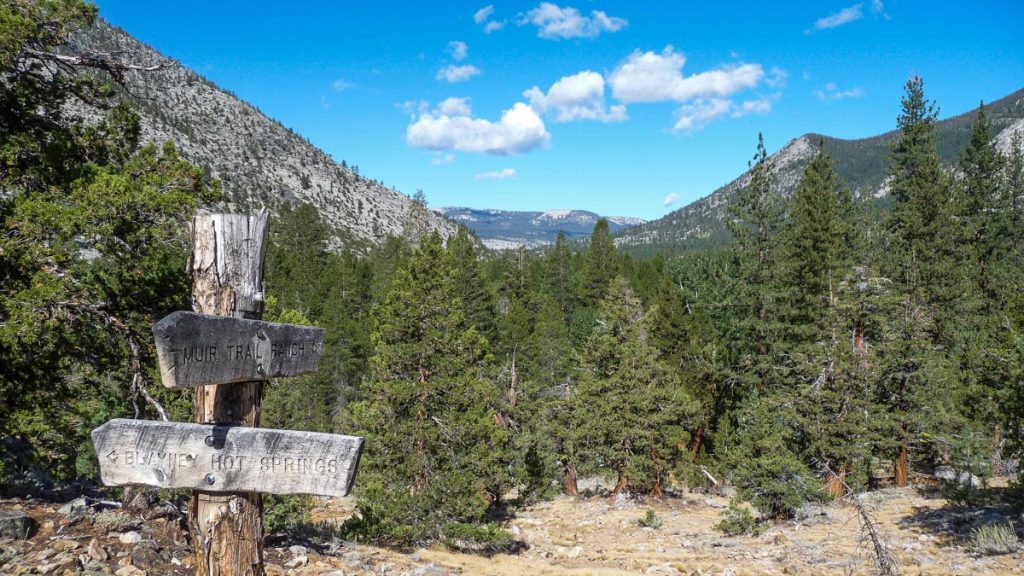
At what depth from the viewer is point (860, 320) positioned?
2052 cm

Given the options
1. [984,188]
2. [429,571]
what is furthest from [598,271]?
[429,571]

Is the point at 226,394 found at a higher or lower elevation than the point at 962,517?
higher

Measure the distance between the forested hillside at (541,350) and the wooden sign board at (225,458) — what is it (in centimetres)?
560

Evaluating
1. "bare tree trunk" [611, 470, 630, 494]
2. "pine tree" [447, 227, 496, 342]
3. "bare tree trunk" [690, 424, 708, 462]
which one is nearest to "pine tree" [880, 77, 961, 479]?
"bare tree trunk" [690, 424, 708, 462]

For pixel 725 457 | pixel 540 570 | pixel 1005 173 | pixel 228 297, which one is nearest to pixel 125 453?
pixel 228 297

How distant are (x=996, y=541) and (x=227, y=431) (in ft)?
50.0

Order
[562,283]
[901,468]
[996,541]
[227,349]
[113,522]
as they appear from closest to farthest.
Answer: [227,349], [113,522], [996,541], [901,468], [562,283]

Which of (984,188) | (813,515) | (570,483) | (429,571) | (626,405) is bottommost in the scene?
(570,483)

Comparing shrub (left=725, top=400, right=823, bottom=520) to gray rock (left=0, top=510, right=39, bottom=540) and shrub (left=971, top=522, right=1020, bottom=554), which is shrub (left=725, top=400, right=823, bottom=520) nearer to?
shrub (left=971, top=522, right=1020, bottom=554)

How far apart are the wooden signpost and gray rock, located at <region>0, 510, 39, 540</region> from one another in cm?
665

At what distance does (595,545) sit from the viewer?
723 inches

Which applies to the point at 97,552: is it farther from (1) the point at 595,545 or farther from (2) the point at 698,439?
(2) the point at 698,439

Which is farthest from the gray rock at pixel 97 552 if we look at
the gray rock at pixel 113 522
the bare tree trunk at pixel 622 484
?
the bare tree trunk at pixel 622 484

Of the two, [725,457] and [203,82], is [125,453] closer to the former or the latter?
[725,457]
